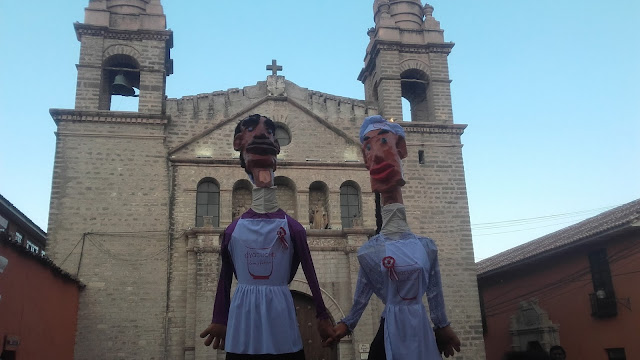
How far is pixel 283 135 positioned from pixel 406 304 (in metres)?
10.6

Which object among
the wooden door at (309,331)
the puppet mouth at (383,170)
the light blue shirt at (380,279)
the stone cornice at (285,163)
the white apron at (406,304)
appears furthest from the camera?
the stone cornice at (285,163)

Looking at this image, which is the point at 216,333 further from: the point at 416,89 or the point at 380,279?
the point at 416,89

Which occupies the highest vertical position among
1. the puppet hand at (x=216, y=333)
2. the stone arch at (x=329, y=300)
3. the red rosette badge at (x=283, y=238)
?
the stone arch at (x=329, y=300)

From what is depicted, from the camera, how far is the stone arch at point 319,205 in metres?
15.2

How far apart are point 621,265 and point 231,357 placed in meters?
11.6

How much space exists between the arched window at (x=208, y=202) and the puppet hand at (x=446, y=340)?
9.55 metres

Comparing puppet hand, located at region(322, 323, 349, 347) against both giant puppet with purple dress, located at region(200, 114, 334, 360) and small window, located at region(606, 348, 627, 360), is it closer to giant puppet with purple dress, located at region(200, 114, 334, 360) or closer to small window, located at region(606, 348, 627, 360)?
giant puppet with purple dress, located at region(200, 114, 334, 360)

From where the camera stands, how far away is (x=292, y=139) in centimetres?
1582

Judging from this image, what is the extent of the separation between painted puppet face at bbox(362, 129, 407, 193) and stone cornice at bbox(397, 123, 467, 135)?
32.0ft

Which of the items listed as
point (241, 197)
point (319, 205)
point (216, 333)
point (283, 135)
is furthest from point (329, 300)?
point (216, 333)

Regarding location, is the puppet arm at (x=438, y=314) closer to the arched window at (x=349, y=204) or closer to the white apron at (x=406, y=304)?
the white apron at (x=406, y=304)

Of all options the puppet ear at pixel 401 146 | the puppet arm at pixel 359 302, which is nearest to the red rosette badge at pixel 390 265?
the puppet arm at pixel 359 302

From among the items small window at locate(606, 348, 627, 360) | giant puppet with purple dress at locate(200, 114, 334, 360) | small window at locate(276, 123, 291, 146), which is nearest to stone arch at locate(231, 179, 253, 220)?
small window at locate(276, 123, 291, 146)

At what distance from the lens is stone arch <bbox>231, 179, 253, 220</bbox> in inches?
595
